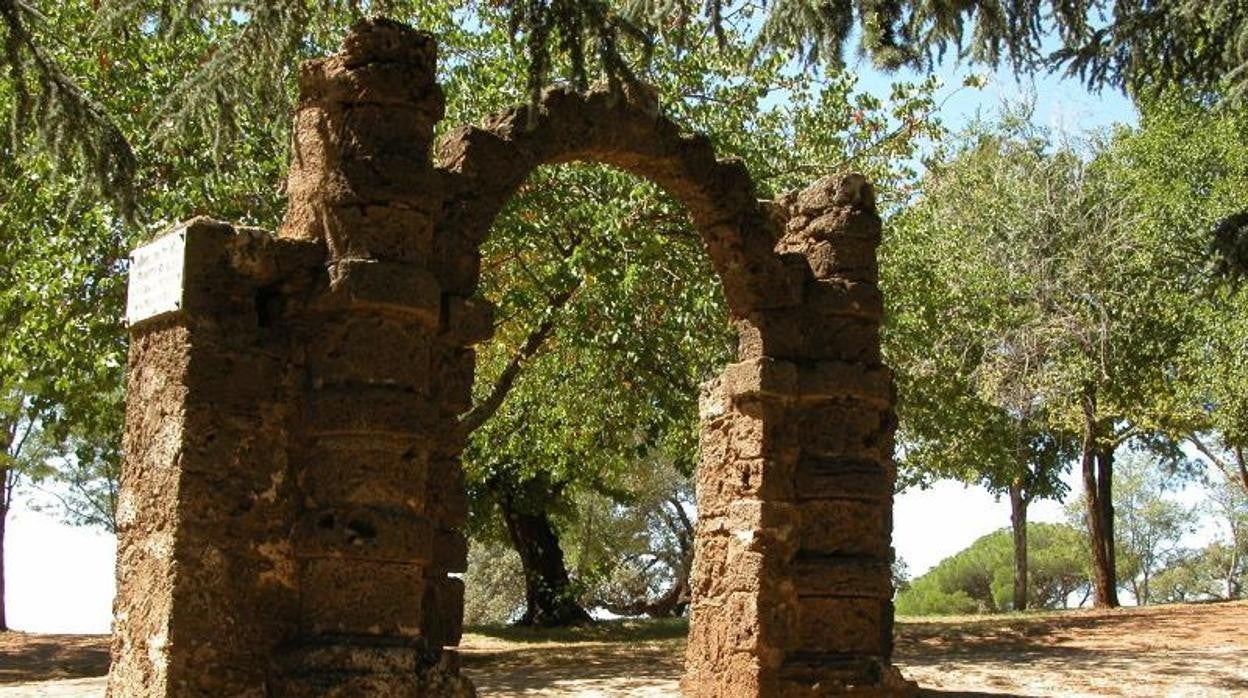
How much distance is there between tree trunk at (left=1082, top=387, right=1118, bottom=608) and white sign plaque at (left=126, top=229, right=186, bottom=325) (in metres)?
19.2

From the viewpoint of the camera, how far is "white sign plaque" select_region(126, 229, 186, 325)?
21.9 feet

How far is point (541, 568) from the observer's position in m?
22.4

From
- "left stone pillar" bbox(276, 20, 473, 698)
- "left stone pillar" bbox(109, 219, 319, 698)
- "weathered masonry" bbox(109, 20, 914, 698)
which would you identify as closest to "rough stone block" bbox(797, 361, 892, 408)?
"weathered masonry" bbox(109, 20, 914, 698)

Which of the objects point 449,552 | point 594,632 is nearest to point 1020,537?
point 594,632

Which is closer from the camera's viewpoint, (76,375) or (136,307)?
(136,307)

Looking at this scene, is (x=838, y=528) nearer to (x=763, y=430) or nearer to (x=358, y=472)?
(x=763, y=430)

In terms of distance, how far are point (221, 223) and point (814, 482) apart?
14.4 feet

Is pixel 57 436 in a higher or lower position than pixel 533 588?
higher

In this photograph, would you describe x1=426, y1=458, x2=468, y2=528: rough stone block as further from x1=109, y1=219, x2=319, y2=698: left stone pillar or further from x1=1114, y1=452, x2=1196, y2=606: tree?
x1=1114, y1=452, x2=1196, y2=606: tree

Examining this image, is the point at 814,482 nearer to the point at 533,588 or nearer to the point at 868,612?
the point at 868,612

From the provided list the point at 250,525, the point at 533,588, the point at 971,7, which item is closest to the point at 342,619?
the point at 250,525

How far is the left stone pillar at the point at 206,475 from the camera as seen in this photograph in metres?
6.44

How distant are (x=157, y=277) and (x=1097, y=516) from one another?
67.8 ft

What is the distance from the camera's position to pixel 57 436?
649 inches
